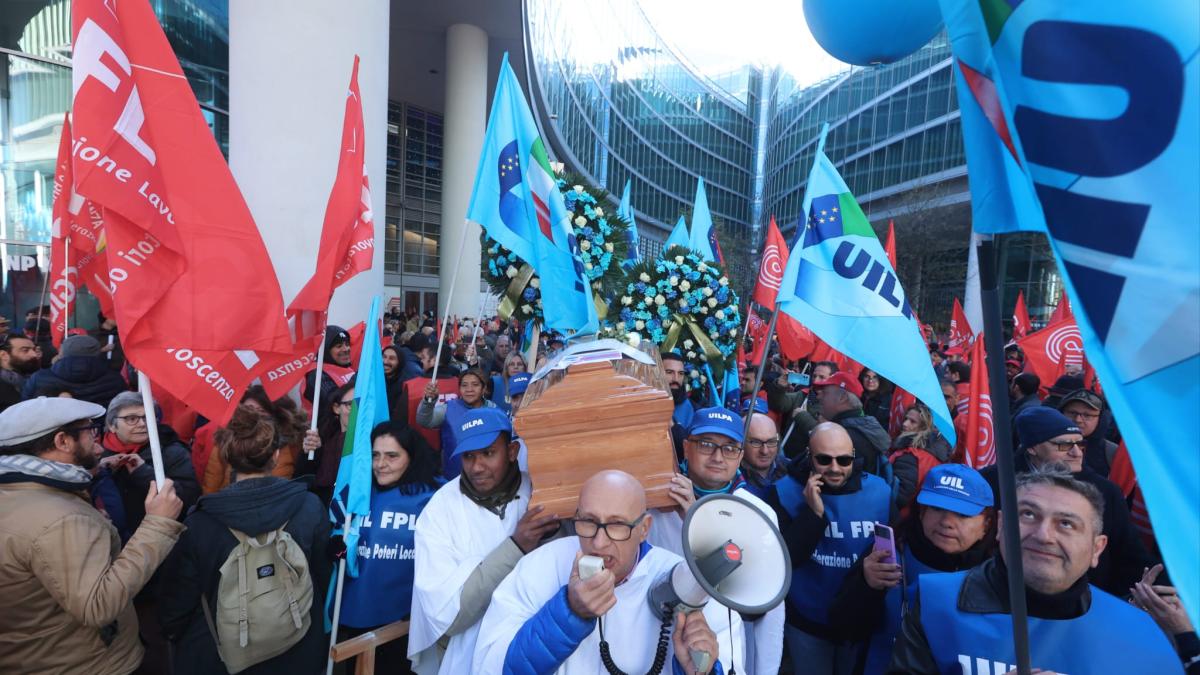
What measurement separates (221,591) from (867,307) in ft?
12.3

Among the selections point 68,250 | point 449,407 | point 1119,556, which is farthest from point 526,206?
point 68,250

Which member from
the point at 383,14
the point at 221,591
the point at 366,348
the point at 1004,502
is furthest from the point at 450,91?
the point at 1004,502

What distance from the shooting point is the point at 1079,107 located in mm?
962

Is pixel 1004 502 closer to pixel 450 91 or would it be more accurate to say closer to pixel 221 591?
pixel 221 591

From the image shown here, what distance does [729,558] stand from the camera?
5.50ft

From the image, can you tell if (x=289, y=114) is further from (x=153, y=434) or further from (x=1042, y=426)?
(x=1042, y=426)

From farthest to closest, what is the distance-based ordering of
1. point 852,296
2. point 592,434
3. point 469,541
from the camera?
1. point 852,296
2. point 469,541
3. point 592,434

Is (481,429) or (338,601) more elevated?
(481,429)

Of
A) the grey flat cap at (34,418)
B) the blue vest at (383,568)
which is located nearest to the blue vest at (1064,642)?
the blue vest at (383,568)

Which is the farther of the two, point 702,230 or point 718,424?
point 702,230

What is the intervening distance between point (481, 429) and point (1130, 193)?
89.7 inches

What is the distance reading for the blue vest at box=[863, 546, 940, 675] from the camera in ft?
9.46

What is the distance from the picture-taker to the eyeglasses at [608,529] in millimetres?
1888

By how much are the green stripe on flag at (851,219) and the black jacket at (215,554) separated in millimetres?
3599
